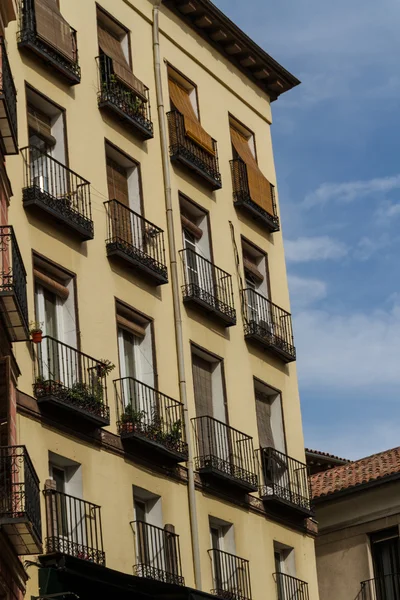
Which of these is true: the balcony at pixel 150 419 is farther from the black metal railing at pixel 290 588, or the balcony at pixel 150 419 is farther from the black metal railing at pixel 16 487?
the black metal railing at pixel 16 487

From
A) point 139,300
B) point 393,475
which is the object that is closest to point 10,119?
point 139,300

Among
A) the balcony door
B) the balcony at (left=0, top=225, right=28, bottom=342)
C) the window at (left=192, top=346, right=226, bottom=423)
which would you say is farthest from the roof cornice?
the balcony at (left=0, top=225, right=28, bottom=342)

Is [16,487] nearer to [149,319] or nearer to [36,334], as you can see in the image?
[36,334]

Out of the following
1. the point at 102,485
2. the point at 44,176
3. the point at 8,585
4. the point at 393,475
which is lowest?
the point at 8,585

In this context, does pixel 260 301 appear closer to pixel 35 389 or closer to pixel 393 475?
pixel 393 475

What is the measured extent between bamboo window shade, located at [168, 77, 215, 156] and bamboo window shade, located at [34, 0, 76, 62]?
448 cm

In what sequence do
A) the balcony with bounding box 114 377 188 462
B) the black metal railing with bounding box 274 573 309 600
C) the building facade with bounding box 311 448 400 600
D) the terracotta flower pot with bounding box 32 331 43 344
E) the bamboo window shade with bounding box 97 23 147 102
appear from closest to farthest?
the terracotta flower pot with bounding box 32 331 43 344 < the balcony with bounding box 114 377 188 462 < the bamboo window shade with bounding box 97 23 147 102 < the black metal railing with bounding box 274 573 309 600 < the building facade with bounding box 311 448 400 600

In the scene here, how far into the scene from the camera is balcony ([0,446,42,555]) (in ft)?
77.0

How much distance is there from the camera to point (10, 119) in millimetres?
26328

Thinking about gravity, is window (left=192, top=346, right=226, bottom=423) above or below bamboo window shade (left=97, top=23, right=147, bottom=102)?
below

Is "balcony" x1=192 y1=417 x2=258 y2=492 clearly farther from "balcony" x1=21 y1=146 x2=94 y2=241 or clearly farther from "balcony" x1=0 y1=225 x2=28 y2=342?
"balcony" x1=0 y1=225 x2=28 y2=342

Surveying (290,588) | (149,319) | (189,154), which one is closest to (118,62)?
(189,154)

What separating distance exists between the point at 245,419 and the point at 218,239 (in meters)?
4.40

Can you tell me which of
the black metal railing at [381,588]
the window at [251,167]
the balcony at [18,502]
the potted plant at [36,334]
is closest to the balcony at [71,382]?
the potted plant at [36,334]
